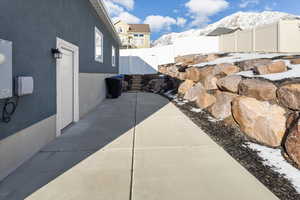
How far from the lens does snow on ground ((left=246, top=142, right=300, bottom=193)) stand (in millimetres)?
2545

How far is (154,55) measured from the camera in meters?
19.0

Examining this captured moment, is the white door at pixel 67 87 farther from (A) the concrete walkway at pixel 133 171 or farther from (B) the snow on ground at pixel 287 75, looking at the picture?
(B) the snow on ground at pixel 287 75

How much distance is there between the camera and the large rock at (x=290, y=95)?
3.27 meters

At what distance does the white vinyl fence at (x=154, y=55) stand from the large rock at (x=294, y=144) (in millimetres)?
13784

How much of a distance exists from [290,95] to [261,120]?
24.8 inches

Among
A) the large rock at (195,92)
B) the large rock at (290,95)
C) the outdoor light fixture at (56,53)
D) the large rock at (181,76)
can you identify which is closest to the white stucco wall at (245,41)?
the large rock at (181,76)

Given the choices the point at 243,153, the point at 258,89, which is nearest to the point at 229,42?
the point at 258,89

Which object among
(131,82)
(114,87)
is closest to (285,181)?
(114,87)

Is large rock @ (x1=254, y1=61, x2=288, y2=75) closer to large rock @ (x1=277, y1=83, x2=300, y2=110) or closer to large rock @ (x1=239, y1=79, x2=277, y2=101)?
large rock @ (x1=239, y1=79, x2=277, y2=101)

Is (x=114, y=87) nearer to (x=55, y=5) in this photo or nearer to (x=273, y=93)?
(x=55, y=5)

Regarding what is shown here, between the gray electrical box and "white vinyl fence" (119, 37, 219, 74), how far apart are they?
14918mm

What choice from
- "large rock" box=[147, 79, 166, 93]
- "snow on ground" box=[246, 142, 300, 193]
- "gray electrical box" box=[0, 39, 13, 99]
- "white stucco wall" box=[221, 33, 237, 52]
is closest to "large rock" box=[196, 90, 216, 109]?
"snow on ground" box=[246, 142, 300, 193]

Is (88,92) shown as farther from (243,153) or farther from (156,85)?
(156,85)

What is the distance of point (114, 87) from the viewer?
1009cm
